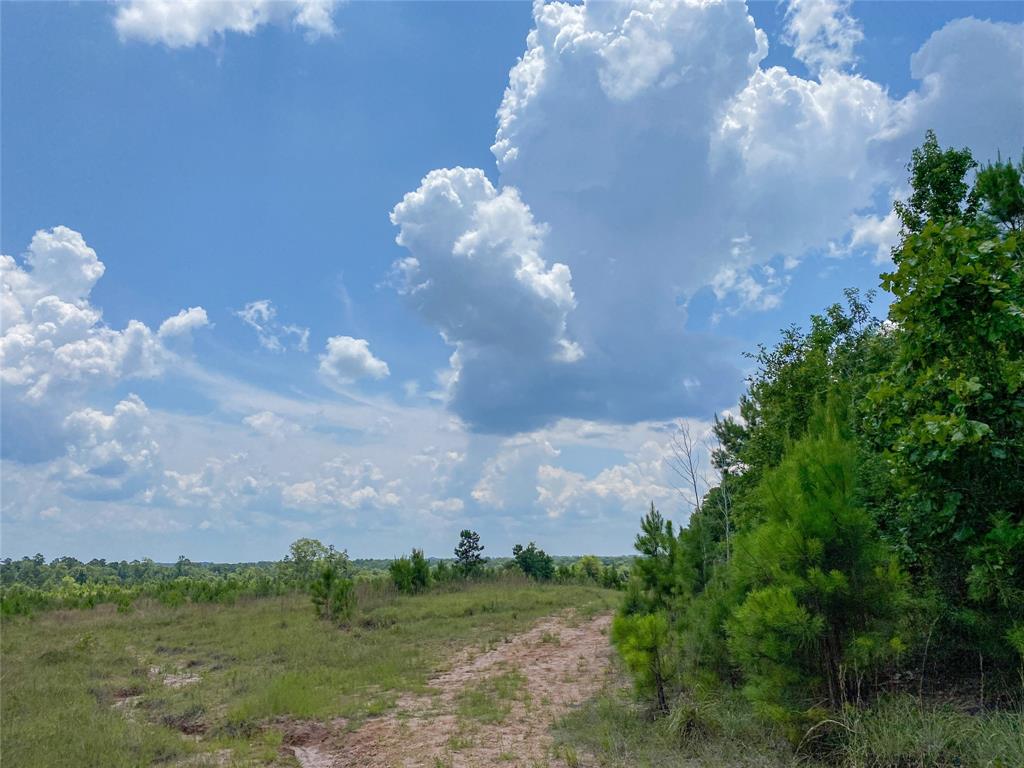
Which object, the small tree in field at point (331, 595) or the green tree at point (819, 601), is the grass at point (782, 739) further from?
the small tree in field at point (331, 595)

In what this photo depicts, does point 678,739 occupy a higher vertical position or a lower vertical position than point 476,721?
higher

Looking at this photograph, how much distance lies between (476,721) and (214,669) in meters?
8.40

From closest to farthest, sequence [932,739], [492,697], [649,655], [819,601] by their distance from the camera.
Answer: [932,739] → [819,601] → [649,655] → [492,697]

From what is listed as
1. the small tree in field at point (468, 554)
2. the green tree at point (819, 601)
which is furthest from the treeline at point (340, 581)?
the green tree at point (819, 601)

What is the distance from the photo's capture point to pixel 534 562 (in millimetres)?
38000

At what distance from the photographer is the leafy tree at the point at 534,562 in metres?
37.0

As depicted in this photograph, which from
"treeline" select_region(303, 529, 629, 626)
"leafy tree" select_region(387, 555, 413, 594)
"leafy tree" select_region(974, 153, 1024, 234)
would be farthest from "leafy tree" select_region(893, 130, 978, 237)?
"leafy tree" select_region(387, 555, 413, 594)

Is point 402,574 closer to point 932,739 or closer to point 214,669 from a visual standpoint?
point 214,669

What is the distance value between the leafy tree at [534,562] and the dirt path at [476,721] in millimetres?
23424

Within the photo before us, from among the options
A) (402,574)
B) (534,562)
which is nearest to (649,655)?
(402,574)

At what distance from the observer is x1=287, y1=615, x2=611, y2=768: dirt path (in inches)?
288

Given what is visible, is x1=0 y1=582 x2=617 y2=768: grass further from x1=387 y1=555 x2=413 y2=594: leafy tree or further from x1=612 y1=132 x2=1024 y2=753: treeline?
x1=612 y1=132 x2=1024 y2=753: treeline

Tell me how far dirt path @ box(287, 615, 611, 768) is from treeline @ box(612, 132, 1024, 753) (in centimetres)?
178

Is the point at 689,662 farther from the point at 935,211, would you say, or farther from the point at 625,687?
the point at 935,211
